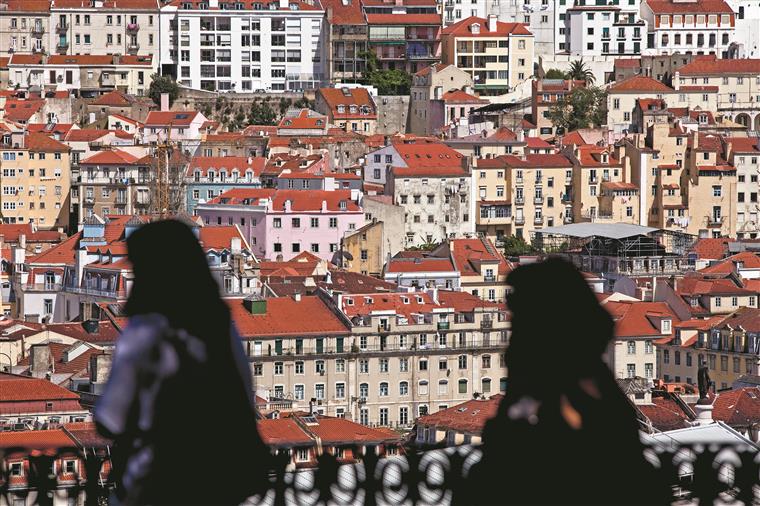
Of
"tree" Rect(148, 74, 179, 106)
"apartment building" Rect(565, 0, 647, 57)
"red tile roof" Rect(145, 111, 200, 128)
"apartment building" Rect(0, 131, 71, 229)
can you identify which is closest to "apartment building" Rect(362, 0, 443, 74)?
"apartment building" Rect(565, 0, 647, 57)

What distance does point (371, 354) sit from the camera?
175ft

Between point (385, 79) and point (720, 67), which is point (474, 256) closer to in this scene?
point (385, 79)

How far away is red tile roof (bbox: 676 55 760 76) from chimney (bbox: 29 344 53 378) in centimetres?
4992

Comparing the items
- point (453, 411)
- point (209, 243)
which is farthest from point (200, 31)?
point (453, 411)

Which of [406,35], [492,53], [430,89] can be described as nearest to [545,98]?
[430,89]

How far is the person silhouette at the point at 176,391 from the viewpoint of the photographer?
302 inches

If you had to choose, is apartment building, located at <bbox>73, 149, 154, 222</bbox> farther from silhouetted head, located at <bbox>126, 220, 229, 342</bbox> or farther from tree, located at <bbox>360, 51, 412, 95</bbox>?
silhouetted head, located at <bbox>126, 220, 229, 342</bbox>

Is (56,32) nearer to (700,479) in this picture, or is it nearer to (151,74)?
(151,74)

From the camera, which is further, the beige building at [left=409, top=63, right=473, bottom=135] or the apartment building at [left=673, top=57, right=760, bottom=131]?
the apartment building at [left=673, top=57, right=760, bottom=131]

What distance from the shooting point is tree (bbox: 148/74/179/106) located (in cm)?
9206

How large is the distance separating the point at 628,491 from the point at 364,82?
283 feet

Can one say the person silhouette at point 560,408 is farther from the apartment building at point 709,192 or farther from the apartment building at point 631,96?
the apartment building at point 631,96

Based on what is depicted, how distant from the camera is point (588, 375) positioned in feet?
25.1

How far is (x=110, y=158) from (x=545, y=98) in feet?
55.9
